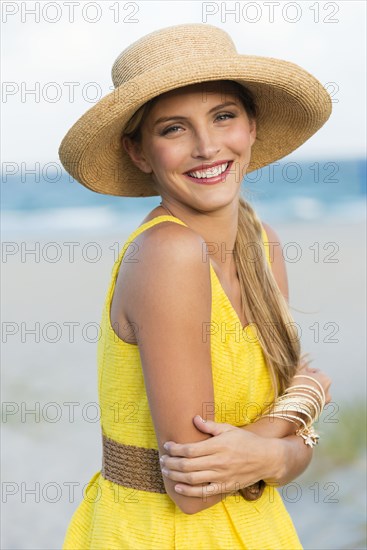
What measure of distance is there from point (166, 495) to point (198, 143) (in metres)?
0.75

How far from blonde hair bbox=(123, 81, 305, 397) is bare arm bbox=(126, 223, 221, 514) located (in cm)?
31

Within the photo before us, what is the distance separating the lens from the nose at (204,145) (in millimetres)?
2082

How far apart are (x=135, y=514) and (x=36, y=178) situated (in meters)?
10.9

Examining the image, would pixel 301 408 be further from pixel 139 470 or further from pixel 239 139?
pixel 239 139

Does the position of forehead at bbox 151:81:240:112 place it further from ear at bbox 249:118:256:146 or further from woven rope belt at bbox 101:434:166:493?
woven rope belt at bbox 101:434:166:493


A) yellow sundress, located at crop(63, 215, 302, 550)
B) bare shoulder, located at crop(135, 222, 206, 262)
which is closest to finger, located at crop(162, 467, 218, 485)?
yellow sundress, located at crop(63, 215, 302, 550)

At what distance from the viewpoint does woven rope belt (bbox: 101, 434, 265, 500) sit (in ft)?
6.67

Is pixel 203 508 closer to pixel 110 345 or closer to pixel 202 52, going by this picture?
pixel 110 345

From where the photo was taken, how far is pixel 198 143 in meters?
2.10

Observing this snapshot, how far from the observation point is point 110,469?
2117mm

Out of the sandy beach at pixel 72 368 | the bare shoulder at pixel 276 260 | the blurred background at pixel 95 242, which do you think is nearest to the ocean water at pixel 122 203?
the blurred background at pixel 95 242

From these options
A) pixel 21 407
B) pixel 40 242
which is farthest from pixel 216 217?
pixel 40 242

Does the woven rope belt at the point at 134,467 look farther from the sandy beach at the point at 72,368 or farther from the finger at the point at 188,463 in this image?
the sandy beach at the point at 72,368

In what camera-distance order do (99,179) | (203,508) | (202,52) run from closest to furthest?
(203,508) → (202,52) → (99,179)
